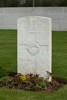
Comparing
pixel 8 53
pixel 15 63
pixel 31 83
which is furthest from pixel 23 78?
pixel 8 53

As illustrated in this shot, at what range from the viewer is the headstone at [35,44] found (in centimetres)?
660

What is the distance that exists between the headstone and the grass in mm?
593

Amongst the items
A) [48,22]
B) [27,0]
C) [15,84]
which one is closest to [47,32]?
[48,22]

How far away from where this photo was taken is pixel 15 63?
29.7 feet

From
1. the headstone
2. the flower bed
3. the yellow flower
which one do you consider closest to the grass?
the flower bed

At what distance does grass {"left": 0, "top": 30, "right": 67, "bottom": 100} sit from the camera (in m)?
6.11

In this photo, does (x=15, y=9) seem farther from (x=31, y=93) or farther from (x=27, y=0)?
(x=31, y=93)

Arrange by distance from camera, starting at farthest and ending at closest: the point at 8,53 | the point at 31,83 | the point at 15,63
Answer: the point at 8,53, the point at 15,63, the point at 31,83

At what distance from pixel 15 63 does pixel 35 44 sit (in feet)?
8.06

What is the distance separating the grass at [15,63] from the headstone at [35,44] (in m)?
0.59

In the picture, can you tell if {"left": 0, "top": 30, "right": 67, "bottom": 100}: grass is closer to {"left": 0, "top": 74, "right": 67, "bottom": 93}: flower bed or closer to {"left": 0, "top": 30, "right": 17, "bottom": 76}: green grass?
{"left": 0, "top": 30, "right": 17, "bottom": 76}: green grass

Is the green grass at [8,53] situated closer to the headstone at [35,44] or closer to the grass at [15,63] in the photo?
the grass at [15,63]

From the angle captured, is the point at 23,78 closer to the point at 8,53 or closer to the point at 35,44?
the point at 35,44

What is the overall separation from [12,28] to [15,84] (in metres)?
10.7
